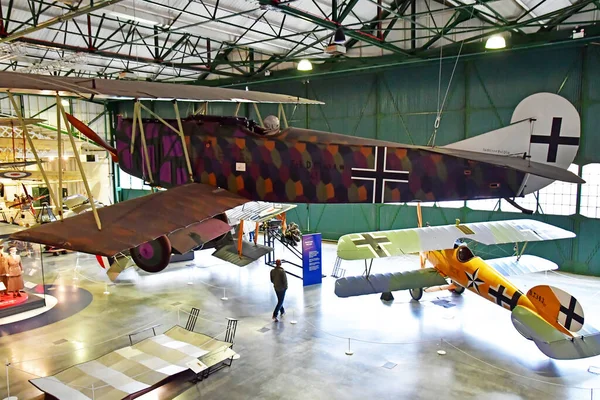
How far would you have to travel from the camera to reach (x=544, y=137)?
19.6ft

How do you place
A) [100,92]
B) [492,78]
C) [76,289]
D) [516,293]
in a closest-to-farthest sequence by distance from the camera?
1. [100,92]
2. [516,293]
3. [76,289]
4. [492,78]

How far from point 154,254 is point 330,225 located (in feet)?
43.9

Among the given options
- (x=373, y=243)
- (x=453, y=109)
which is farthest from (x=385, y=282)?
(x=453, y=109)

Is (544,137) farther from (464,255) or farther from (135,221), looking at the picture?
(135,221)

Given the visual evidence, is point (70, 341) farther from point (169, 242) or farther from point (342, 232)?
point (342, 232)

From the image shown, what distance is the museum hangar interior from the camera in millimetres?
5750

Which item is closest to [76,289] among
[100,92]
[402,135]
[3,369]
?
[3,369]

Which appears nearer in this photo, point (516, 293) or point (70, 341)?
point (516, 293)

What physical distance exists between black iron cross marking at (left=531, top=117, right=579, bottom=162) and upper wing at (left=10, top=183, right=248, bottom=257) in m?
4.17

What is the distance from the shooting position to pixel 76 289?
39.1ft

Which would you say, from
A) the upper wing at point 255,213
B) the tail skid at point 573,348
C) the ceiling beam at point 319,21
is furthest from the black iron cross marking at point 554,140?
the upper wing at point 255,213

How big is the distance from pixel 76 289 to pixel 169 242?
843 centimetres

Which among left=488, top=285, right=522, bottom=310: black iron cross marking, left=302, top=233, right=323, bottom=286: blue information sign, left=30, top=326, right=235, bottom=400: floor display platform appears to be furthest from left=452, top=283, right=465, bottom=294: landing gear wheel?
left=30, top=326, right=235, bottom=400: floor display platform

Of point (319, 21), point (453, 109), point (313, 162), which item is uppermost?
point (319, 21)
